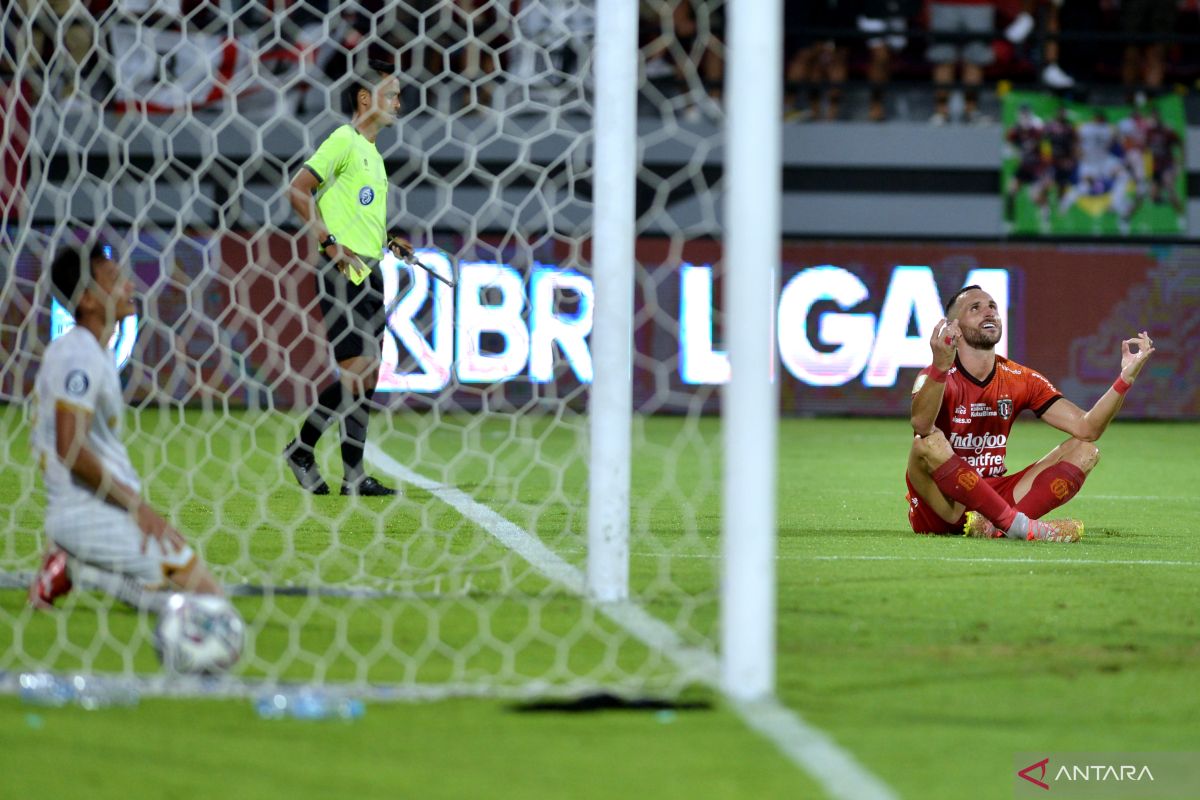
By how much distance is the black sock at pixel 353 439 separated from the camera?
7098 mm

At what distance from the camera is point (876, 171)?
1548 cm

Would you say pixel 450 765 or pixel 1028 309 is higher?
pixel 1028 309

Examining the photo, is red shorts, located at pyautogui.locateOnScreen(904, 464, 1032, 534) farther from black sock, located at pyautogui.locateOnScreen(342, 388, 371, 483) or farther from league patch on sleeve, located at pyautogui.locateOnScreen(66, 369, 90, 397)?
league patch on sleeve, located at pyautogui.locateOnScreen(66, 369, 90, 397)

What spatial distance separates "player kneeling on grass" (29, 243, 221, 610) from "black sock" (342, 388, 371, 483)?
291 centimetres

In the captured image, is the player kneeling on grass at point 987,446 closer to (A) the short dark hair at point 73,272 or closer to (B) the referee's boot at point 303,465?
(B) the referee's boot at point 303,465

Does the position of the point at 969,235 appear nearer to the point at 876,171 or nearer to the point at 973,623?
the point at 876,171

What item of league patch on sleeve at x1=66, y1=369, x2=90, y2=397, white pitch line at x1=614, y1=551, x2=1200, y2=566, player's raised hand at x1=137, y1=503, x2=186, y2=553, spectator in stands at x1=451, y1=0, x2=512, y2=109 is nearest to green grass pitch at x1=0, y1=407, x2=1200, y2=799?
white pitch line at x1=614, y1=551, x2=1200, y2=566

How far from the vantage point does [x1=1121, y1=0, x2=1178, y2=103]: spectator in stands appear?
1602cm

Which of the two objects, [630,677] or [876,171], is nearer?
[630,677]

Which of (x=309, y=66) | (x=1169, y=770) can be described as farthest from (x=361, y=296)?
(x=309, y=66)

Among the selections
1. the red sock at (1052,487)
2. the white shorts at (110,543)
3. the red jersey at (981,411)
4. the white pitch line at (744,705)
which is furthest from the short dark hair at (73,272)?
the red sock at (1052,487)

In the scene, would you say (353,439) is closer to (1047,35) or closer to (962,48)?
(962,48)

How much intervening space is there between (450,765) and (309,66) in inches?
401

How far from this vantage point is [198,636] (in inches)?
142
